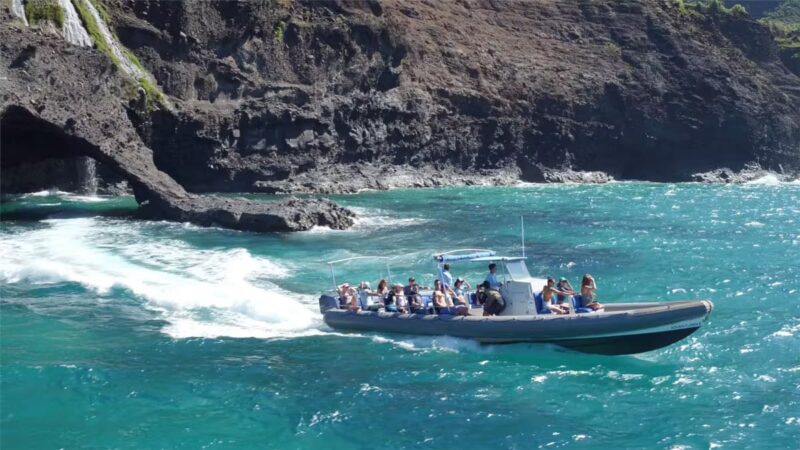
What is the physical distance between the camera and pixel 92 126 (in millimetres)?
43531

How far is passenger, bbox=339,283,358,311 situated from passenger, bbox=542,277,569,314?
540cm

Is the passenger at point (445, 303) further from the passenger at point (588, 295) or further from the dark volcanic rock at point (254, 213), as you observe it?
the dark volcanic rock at point (254, 213)

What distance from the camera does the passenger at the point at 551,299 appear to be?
21328 millimetres

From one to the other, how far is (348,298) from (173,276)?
8.65 metres

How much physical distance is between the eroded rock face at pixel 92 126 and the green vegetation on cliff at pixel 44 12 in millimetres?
3319

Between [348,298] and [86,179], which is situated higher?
[86,179]

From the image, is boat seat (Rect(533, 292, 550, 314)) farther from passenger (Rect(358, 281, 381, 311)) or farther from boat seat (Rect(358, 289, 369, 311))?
boat seat (Rect(358, 289, 369, 311))

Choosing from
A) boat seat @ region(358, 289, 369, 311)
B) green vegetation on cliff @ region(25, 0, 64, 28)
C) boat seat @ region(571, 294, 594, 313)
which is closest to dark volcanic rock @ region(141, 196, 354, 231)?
green vegetation on cliff @ region(25, 0, 64, 28)

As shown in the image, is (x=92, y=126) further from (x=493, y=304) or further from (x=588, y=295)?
(x=588, y=295)

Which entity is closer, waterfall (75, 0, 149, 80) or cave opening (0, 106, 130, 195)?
cave opening (0, 106, 130, 195)

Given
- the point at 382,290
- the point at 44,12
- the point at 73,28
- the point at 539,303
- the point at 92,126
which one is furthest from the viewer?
the point at 73,28

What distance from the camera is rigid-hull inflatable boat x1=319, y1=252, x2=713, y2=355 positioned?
19.7 meters

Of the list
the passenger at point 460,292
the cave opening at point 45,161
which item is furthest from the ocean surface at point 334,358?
the cave opening at point 45,161

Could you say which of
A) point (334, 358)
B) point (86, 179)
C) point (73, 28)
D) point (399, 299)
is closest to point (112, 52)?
point (73, 28)
